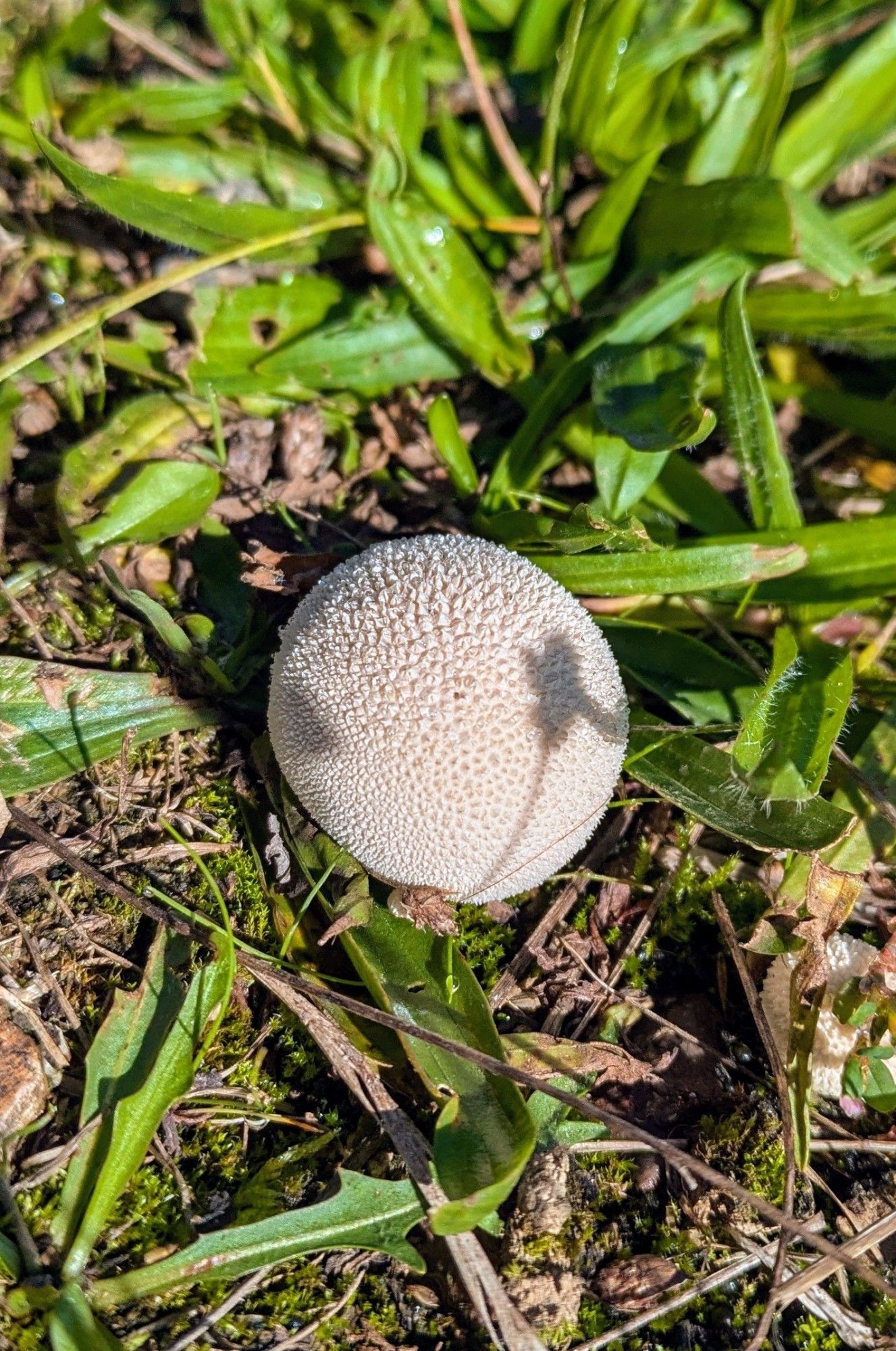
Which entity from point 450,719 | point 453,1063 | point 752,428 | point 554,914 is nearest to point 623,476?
point 752,428

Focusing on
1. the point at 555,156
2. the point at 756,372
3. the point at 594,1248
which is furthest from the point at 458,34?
the point at 594,1248

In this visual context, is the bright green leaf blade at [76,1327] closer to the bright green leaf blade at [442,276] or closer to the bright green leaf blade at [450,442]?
the bright green leaf blade at [450,442]

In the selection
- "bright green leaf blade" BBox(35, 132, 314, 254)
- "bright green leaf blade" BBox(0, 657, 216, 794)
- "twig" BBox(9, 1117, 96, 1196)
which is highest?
"bright green leaf blade" BBox(35, 132, 314, 254)

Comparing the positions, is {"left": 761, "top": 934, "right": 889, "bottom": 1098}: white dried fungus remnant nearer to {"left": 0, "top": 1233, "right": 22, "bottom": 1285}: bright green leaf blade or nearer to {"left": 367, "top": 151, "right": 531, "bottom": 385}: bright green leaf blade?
{"left": 0, "top": 1233, "right": 22, "bottom": 1285}: bright green leaf blade

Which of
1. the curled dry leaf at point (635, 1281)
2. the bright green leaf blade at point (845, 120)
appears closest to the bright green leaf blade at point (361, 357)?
the bright green leaf blade at point (845, 120)

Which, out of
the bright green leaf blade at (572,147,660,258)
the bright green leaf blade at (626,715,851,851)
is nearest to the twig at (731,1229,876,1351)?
the bright green leaf blade at (626,715,851,851)

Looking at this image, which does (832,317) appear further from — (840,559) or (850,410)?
(840,559)
